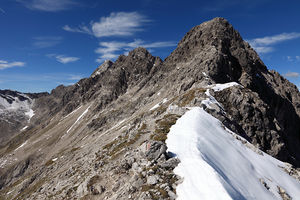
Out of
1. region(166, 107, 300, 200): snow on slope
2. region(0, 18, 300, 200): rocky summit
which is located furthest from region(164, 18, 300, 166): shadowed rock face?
region(166, 107, 300, 200): snow on slope

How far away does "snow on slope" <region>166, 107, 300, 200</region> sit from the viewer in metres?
15.9

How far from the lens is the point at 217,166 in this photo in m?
20.2

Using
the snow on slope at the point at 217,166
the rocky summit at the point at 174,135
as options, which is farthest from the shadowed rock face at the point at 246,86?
the snow on slope at the point at 217,166

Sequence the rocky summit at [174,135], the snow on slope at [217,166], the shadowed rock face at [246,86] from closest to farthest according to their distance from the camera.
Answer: the snow on slope at [217,166] < the rocky summit at [174,135] < the shadowed rock face at [246,86]

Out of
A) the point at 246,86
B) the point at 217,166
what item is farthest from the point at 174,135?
the point at 246,86

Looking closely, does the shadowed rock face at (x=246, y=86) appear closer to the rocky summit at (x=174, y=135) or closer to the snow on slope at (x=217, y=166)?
the rocky summit at (x=174, y=135)

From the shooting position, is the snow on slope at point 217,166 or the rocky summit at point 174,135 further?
the rocky summit at point 174,135

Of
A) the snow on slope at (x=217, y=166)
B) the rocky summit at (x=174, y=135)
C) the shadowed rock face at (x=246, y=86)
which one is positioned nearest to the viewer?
the snow on slope at (x=217, y=166)

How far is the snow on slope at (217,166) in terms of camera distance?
15.9 meters

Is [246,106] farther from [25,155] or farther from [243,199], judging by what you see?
[25,155]

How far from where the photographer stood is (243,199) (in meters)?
16.8

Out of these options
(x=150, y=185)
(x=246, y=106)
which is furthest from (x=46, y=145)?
(x=150, y=185)

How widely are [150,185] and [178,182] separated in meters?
2.42

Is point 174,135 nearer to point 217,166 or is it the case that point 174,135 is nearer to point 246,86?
point 217,166
